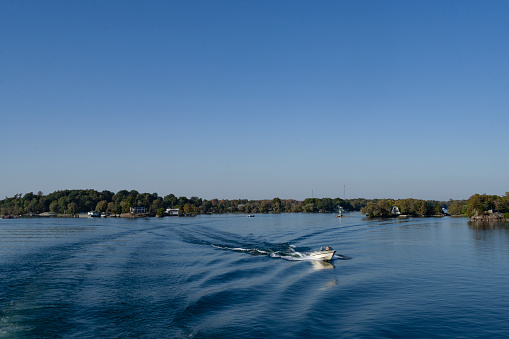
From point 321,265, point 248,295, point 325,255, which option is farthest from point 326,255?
point 248,295

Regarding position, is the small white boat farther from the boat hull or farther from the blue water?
the blue water

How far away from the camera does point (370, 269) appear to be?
4431 cm

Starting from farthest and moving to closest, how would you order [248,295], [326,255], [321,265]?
[326,255], [321,265], [248,295]

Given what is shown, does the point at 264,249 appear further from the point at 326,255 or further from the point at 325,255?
the point at 326,255

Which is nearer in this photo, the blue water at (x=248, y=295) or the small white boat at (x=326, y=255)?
the blue water at (x=248, y=295)

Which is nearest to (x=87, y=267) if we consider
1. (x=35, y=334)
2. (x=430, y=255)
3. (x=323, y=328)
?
(x=35, y=334)

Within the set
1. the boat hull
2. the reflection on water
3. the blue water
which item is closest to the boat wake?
the boat hull

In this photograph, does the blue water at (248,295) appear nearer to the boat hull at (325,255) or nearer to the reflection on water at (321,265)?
the reflection on water at (321,265)

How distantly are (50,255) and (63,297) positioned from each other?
2533cm

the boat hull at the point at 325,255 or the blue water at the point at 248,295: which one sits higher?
the boat hull at the point at 325,255

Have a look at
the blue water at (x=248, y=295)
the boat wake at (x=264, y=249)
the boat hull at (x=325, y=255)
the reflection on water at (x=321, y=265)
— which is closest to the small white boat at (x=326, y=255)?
the boat hull at (x=325, y=255)

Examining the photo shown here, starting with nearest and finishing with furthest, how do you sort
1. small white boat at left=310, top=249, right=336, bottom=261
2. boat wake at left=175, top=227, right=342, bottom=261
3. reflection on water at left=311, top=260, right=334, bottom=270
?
reflection on water at left=311, top=260, right=334, bottom=270 → small white boat at left=310, top=249, right=336, bottom=261 → boat wake at left=175, top=227, right=342, bottom=261

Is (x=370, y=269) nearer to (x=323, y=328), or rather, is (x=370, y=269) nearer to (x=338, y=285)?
(x=338, y=285)

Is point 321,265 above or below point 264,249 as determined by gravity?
below
